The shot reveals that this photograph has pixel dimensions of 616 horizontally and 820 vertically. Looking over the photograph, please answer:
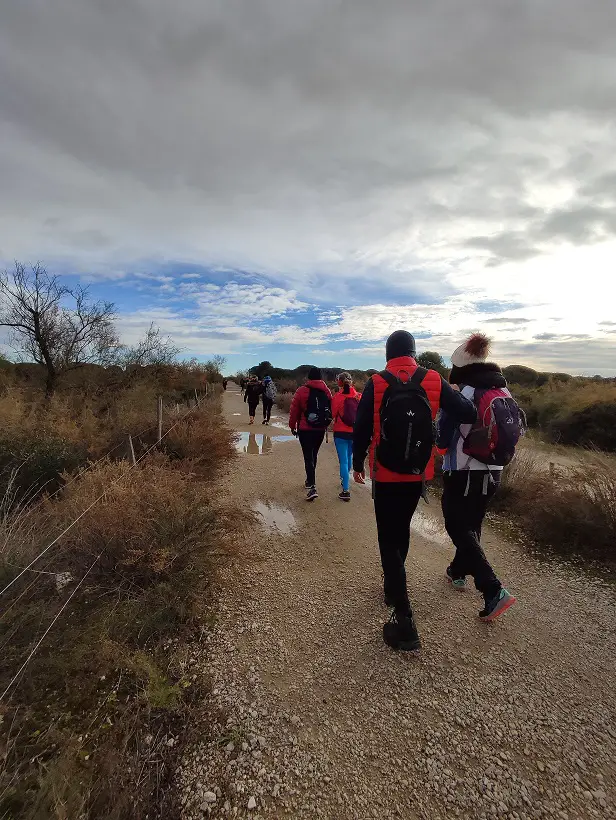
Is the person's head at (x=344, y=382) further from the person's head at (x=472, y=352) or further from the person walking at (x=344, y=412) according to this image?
the person's head at (x=472, y=352)

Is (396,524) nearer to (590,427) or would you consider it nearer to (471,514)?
(471,514)

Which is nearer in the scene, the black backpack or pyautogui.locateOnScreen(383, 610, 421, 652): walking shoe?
the black backpack

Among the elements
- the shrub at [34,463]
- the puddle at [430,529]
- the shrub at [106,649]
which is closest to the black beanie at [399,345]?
the shrub at [106,649]

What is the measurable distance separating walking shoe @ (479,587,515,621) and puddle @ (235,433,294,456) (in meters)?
6.94

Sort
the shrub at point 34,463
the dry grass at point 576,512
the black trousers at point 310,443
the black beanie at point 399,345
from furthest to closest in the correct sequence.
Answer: the black trousers at point 310,443
the shrub at point 34,463
the dry grass at point 576,512
the black beanie at point 399,345

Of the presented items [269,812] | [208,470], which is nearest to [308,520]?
[208,470]

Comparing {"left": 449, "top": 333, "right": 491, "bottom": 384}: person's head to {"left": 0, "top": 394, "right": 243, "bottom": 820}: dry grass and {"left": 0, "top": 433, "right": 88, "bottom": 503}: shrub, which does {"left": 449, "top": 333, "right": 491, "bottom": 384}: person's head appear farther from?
{"left": 0, "top": 433, "right": 88, "bottom": 503}: shrub

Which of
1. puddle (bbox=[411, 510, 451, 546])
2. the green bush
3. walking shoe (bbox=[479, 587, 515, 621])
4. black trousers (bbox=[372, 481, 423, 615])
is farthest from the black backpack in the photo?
the green bush

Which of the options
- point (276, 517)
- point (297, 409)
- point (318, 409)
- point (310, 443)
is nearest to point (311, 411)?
point (318, 409)

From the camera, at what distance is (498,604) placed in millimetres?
3045

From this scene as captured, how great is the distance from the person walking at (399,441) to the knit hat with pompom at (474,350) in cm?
50

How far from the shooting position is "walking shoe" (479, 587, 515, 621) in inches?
119

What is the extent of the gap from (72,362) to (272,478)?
10970mm

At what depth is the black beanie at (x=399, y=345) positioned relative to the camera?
9.48ft
